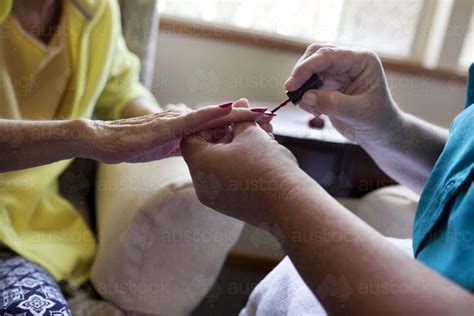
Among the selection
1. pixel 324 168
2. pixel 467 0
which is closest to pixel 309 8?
pixel 467 0

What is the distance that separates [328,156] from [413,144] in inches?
15.6

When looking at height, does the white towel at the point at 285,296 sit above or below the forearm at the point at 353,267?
below

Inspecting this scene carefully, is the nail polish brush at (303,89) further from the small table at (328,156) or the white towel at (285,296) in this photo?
the small table at (328,156)

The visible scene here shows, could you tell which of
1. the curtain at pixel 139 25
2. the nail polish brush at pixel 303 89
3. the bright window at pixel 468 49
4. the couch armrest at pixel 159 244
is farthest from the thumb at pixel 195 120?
the bright window at pixel 468 49

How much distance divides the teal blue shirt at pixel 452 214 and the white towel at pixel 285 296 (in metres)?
0.05

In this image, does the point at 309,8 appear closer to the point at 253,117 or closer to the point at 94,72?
the point at 94,72

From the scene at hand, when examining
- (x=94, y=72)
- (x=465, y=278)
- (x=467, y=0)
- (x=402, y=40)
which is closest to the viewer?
(x=465, y=278)

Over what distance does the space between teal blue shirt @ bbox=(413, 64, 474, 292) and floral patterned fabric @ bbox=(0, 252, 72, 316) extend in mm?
549

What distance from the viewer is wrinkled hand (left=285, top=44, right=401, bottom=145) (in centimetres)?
74

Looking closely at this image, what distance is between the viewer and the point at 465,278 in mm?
535

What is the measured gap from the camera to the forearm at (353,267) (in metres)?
0.44

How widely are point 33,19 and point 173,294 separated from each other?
23.4 inches

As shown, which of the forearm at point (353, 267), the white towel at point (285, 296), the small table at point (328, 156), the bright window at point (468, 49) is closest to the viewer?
the forearm at point (353, 267)

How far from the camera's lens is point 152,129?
73 centimetres
